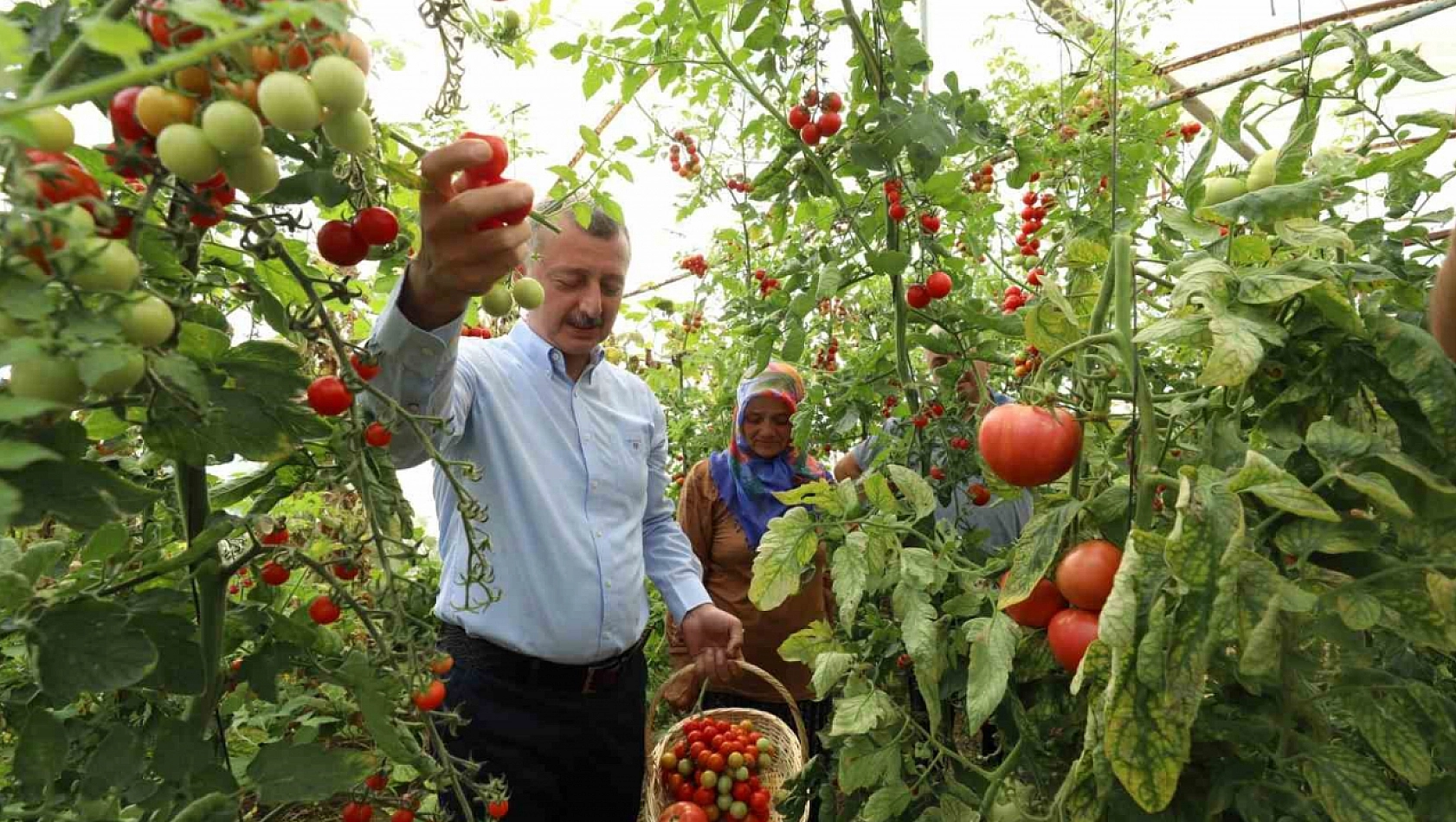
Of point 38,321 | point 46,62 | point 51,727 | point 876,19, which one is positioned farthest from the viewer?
point 876,19

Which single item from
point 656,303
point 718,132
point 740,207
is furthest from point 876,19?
point 656,303

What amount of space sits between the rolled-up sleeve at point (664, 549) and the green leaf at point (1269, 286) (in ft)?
5.33

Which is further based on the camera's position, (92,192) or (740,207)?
(740,207)

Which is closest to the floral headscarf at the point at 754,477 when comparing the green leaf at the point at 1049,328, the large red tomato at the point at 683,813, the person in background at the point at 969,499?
the person in background at the point at 969,499

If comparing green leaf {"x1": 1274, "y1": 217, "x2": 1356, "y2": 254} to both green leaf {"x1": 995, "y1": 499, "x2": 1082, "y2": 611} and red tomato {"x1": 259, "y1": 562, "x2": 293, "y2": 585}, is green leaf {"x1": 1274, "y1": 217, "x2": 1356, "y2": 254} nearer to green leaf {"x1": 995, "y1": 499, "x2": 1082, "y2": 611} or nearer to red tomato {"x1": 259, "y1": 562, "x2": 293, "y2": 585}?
green leaf {"x1": 995, "y1": 499, "x2": 1082, "y2": 611}

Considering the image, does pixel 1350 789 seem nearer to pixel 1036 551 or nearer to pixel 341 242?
pixel 1036 551

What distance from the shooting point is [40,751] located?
27.4 inches

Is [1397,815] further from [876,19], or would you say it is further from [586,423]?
[586,423]

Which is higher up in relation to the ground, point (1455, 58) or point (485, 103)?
point (1455, 58)

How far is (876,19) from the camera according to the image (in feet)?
4.56

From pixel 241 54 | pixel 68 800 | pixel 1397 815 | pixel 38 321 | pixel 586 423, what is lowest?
pixel 586 423

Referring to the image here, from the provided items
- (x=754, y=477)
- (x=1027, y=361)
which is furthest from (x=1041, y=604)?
(x=754, y=477)

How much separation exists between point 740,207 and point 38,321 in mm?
1593

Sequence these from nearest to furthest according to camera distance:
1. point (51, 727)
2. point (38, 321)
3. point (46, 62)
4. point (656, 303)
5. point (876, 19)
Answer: point (38, 321) → point (46, 62) → point (51, 727) → point (876, 19) → point (656, 303)
